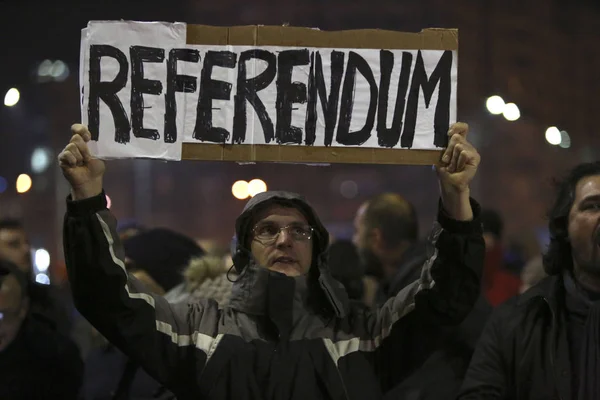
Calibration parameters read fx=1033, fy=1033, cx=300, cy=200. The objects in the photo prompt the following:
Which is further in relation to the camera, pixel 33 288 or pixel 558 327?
pixel 33 288

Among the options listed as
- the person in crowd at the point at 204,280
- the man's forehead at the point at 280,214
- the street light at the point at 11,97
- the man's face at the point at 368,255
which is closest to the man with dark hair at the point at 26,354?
the person in crowd at the point at 204,280

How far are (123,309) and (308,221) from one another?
28.2 inches

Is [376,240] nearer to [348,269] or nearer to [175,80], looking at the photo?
[348,269]

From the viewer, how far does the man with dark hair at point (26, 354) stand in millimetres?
4293

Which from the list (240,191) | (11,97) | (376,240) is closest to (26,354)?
(376,240)

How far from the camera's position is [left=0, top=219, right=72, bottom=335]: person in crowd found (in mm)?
4477

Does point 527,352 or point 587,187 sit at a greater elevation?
point 587,187

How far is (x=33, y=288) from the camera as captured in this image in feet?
14.7

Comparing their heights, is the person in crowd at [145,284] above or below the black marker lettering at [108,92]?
below

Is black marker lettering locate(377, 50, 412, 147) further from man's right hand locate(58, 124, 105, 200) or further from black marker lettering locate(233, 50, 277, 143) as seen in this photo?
man's right hand locate(58, 124, 105, 200)

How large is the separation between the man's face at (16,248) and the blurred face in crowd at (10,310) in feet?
0.55

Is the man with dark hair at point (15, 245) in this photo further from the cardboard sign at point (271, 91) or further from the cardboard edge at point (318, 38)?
the cardboard edge at point (318, 38)

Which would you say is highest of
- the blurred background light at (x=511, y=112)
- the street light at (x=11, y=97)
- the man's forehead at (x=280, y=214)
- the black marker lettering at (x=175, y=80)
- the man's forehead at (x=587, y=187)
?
the blurred background light at (x=511, y=112)

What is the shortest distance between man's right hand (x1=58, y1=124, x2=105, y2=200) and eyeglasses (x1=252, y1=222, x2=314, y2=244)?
0.56 meters
